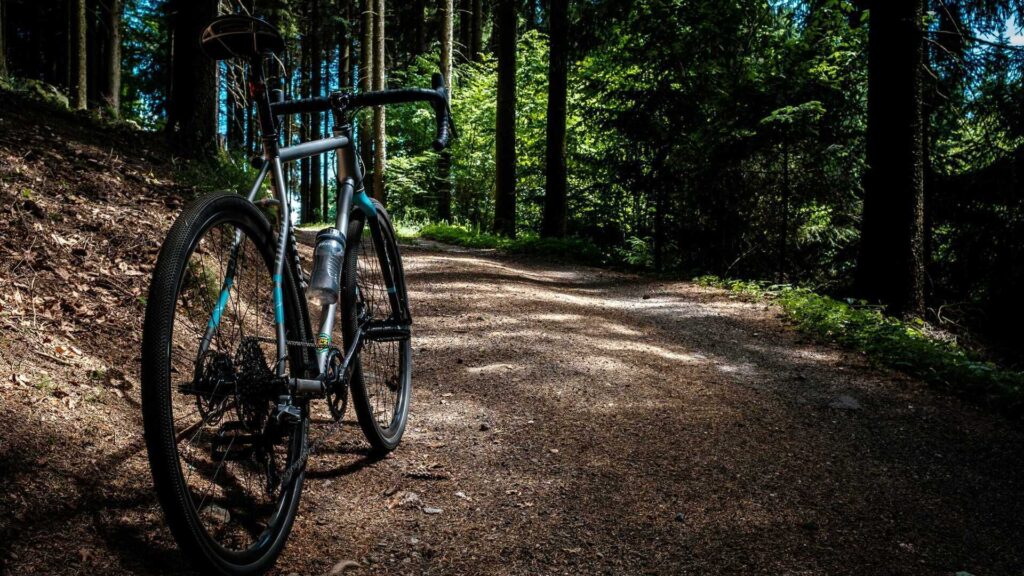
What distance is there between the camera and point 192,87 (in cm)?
650

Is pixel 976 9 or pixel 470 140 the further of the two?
pixel 470 140

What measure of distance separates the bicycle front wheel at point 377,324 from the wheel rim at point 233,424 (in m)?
0.50

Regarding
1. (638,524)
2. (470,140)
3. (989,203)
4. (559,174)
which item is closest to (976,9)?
(989,203)

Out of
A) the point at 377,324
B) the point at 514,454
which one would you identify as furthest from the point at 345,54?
the point at 514,454

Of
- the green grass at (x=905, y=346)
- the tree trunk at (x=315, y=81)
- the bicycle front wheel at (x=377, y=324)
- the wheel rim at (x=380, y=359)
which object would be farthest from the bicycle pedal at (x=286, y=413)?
the tree trunk at (x=315, y=81)

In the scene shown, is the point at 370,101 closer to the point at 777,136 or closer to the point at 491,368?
the point at 491,368

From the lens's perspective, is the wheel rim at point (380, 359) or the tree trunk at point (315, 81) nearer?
the wheel rim at point (380, 359)

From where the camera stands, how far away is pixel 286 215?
2.12 meters

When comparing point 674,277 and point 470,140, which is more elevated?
point 470,140

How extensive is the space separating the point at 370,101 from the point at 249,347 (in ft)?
3.79

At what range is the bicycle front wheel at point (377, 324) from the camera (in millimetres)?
2719

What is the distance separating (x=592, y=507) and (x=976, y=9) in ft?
37.0

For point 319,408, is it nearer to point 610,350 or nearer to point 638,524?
point 638,524

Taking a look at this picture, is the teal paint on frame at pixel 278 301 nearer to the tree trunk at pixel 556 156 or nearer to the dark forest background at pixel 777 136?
the dark forest background at pixel 777 136
